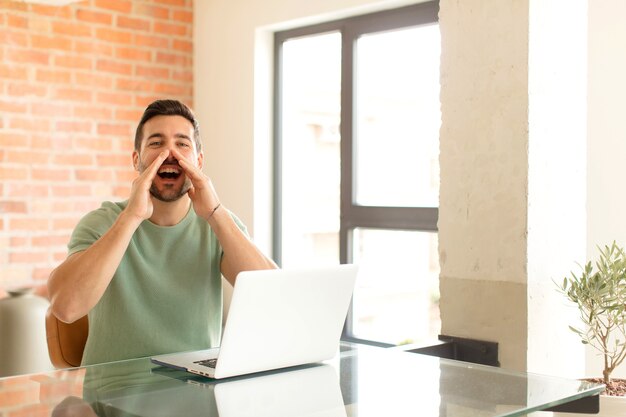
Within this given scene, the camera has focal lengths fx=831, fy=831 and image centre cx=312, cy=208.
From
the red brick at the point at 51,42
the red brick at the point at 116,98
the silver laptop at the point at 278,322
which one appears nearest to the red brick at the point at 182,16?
the red brick at the point at 116,98

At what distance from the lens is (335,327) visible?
5.82 ft

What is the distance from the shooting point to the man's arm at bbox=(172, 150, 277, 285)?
2307 millimetres

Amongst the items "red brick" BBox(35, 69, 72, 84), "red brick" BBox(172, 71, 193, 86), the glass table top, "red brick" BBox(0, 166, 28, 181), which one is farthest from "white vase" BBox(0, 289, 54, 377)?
the glass table top

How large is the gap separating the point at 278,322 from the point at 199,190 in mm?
765

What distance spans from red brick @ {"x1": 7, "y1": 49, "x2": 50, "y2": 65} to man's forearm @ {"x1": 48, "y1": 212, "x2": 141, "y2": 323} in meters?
2.16

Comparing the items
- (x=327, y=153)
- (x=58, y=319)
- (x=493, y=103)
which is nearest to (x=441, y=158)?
(x=493, y=103)

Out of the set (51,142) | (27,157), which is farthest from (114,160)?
(27,157)

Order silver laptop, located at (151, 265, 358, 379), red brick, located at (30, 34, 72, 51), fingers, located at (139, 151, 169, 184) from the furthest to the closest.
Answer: red brick, located at (30, 34, 72, 51)
fingers, located at (139, 151, 169, 184)
silver laptop, located at (151, 265, 358, 379)

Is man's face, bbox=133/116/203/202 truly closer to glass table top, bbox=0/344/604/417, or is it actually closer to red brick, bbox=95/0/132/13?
glass table top, bbox=0/344/604/417

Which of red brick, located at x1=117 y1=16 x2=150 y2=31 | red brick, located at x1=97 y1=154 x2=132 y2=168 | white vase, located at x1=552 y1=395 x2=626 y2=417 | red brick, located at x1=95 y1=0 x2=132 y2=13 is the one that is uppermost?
red brick, located at x1=95 y1=0 x2=132 y2=13

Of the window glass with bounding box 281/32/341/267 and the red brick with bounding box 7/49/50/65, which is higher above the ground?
the red brick with bounding box 7/49/50/65

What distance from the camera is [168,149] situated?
2297 mm

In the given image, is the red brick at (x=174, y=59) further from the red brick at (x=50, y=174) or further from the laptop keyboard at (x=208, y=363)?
the laptop keyboard at (x=208, y=363)

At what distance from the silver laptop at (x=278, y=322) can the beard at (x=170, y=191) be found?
2.15 feet
